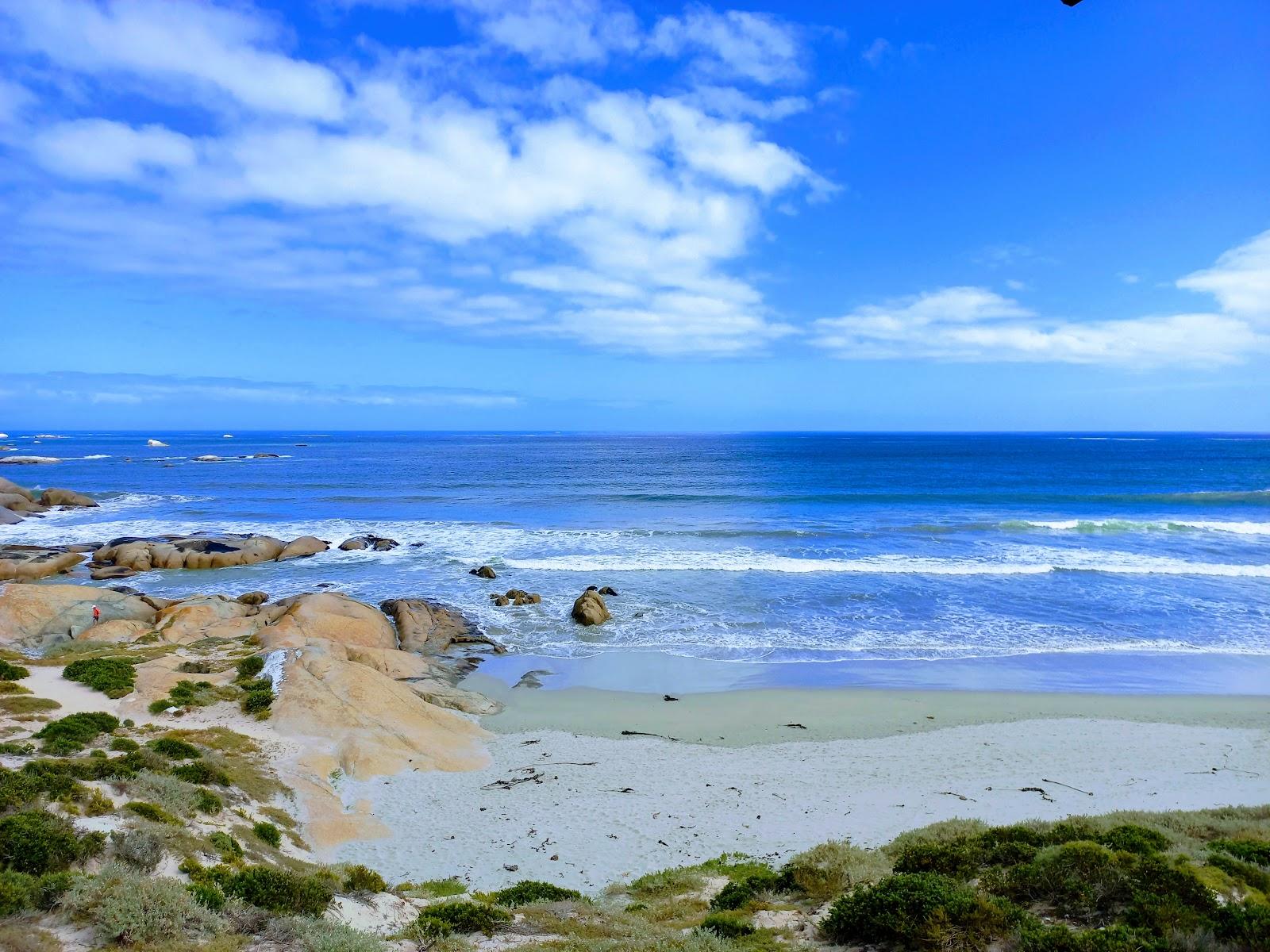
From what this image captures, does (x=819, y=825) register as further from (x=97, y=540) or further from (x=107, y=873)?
(x=97, y=540)

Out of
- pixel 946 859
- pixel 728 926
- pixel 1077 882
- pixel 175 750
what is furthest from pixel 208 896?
pixel 1077 882

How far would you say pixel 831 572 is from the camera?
30562 mm

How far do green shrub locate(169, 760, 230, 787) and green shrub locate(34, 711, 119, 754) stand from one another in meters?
2.04

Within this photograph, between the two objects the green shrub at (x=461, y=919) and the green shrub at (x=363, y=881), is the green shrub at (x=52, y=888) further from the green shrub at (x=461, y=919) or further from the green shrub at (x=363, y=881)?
the green shrub at (x=461, y=919)

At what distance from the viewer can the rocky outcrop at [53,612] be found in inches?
754

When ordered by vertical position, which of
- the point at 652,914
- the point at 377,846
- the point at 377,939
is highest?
the point at 377,939

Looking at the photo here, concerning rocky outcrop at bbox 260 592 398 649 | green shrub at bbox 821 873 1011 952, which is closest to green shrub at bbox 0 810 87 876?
green shrub at bbox 821 873 1011 952

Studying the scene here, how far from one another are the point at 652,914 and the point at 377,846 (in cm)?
533

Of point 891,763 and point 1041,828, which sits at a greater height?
point 1041,828

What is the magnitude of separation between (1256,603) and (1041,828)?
24153 millimetres

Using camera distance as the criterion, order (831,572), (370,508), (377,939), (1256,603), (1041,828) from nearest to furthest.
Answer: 1. (377,939)
2. (1041,828)
3. (1256,603)
4. (831,572)
5. (370,508)

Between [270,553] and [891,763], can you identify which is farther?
[270,553]

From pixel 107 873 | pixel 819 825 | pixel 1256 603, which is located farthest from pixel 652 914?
pixel 1256 603

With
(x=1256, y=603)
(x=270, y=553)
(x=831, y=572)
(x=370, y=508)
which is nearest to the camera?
(x=1256, y=603)
